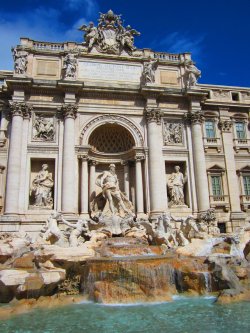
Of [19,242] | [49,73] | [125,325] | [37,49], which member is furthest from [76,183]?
[125,325]

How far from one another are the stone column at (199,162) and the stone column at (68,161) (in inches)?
324

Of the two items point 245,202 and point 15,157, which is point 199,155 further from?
point 15,157

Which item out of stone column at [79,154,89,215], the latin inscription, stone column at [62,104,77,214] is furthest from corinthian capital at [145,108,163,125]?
stone column at [79,154,89,215]

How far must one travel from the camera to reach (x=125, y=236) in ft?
56.3

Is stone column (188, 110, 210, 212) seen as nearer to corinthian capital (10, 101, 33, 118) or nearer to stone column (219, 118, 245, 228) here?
stone column (219, 118, 245, 228)

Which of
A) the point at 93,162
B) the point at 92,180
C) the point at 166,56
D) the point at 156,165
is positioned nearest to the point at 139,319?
the point at 156,165

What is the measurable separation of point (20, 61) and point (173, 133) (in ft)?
37.7

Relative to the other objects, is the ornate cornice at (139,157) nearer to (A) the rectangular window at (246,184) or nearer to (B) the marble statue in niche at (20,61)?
(A) the rectangular window at (246,184)

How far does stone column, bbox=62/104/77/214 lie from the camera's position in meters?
18.3

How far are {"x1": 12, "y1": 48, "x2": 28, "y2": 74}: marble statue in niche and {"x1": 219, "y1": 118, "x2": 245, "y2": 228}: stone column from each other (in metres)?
14.6

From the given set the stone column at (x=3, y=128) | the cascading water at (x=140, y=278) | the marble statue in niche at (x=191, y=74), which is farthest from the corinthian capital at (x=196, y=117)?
the stone column at (x=3, y=128)

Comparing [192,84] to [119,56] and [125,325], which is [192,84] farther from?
[125,325]

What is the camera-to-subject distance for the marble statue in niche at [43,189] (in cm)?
1855

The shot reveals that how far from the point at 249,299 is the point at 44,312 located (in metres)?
6.97
